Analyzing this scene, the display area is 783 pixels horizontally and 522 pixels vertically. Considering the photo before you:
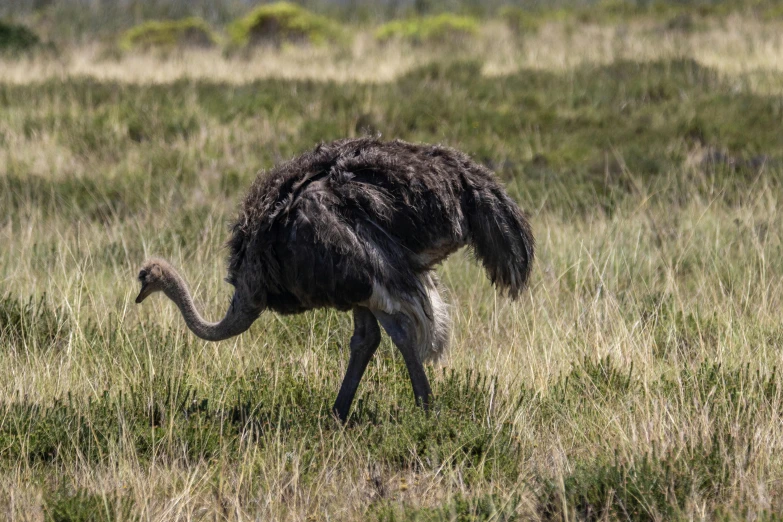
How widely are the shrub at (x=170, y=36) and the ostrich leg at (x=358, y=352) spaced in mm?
17317

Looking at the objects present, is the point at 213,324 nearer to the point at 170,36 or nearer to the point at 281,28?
the point at 281,28

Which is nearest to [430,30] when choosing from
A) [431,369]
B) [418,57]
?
[418,57]

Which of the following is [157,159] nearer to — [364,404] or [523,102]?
[523,102]

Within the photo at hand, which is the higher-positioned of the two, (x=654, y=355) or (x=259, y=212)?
(x=259, y=212)

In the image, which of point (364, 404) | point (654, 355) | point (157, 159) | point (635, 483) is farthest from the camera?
point (157, 159)

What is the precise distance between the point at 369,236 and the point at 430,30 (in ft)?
57.0

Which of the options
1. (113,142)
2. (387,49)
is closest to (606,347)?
(113,142)

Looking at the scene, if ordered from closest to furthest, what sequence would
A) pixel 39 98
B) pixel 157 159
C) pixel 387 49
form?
pixel 157 159, pixel 39 98, pixel 387 49

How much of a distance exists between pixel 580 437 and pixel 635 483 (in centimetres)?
65

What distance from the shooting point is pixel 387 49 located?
18031 mm

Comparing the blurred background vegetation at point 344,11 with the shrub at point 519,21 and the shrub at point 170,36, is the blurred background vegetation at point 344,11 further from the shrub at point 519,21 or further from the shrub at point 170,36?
the shrub at point 170,36

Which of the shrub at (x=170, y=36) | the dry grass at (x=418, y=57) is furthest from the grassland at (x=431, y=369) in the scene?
the shrub at (x=170, y=36)

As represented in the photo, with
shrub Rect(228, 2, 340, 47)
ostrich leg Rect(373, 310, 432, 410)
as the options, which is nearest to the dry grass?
shrub Rect(228, 2, 340, 47)

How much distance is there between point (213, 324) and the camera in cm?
488
